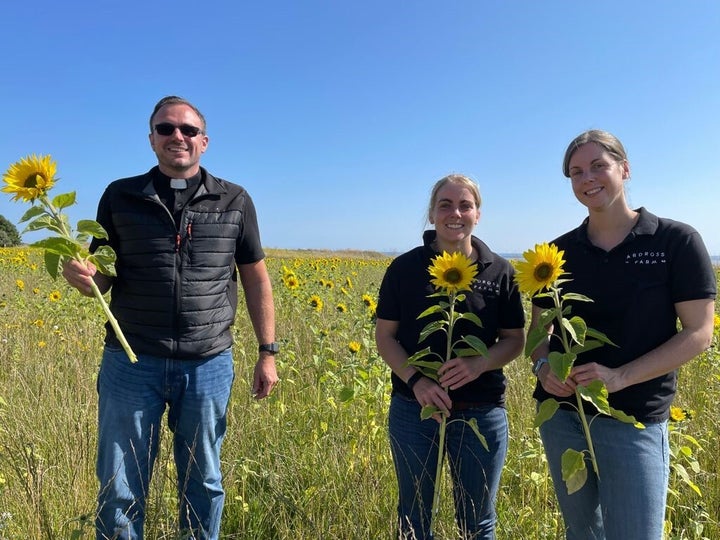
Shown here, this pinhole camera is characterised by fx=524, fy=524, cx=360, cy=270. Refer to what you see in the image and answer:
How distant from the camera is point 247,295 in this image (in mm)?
2650

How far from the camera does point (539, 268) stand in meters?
1.76

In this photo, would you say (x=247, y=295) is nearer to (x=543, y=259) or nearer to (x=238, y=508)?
(x=238, y=508)

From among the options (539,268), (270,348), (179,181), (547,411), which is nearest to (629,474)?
(547,411)

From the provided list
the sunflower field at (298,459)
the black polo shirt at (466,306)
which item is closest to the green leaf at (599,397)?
the black polo shirt at (466,306)

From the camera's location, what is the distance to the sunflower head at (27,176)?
60.2 inches

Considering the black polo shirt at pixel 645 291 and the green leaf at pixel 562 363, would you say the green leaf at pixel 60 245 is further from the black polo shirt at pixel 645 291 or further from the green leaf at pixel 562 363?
the black polo shirt at pixel 645 291

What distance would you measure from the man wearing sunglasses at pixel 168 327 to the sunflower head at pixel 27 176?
62cm

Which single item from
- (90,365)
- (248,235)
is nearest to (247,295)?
(248,235)

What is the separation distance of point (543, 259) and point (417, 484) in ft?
3.46

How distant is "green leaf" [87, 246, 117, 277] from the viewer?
1547 millimetres

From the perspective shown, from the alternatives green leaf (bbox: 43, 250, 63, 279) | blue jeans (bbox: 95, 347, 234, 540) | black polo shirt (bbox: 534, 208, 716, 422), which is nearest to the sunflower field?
blue jeans (bbox: 95, 347, 234, 540)

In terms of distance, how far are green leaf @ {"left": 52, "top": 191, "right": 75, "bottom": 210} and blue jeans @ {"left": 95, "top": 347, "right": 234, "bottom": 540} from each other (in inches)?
38.4

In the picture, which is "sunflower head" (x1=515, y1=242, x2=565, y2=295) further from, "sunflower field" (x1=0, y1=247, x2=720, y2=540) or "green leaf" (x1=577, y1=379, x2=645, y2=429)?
"sunflower field" (x1=0, y1=247, x2=720, y2=540)

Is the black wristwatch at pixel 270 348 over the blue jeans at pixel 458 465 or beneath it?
over
